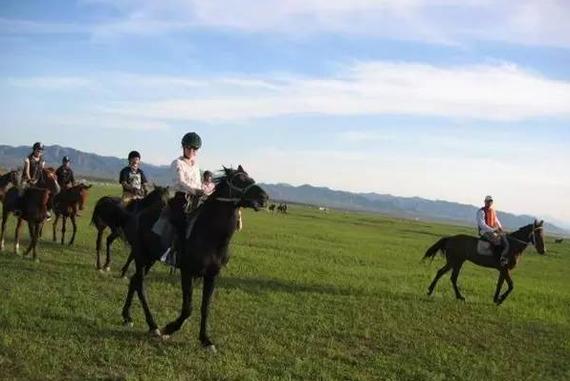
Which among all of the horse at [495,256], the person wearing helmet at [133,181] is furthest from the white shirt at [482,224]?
the person wearing helmet at [133,181]

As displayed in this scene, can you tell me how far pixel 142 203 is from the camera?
1087 cm

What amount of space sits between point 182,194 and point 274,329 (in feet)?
11.5

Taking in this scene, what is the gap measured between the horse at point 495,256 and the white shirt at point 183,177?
11026 mm

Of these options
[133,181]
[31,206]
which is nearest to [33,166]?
[31,206]

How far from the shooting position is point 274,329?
11352 mm

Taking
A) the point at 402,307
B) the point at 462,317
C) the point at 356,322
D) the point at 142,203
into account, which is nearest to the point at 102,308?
the point at 142,203

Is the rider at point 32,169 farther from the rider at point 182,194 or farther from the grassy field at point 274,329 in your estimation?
the rider at point 182,194

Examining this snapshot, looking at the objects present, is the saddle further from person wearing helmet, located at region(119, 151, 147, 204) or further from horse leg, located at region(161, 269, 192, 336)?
horse leg, located at region(161, 269, 192, 336)

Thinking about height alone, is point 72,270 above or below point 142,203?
below

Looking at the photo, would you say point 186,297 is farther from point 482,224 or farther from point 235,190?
point 482,224

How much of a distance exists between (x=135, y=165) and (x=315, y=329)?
6.51 meters

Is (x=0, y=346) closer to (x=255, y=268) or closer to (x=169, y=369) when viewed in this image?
(x=169, y=369)

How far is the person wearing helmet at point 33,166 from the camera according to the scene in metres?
17.4

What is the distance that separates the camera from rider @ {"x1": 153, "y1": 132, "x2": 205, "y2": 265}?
955cm
